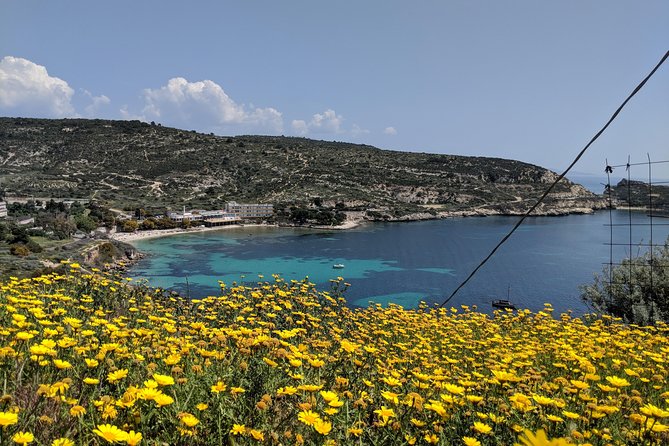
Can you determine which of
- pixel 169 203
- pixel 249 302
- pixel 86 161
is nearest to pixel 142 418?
pixel 249 302

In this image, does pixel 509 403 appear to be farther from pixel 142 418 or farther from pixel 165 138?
pixel 165 138

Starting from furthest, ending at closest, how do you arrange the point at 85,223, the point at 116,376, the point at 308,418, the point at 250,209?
the point at 250,209, the point at 85,223, the point at 116,376, the point at 308,418

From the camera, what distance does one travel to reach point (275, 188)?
10438cm

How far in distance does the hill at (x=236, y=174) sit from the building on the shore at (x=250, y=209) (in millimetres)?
5270

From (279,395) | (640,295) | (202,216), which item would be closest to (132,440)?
(279,395)

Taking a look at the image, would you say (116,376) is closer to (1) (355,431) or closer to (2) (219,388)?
(2) (219,388)

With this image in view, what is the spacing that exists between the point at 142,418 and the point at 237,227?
83.7 metres

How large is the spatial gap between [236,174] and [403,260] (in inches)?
2651

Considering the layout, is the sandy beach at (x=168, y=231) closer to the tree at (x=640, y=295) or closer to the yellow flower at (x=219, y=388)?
the tree at (x=640, y=295)

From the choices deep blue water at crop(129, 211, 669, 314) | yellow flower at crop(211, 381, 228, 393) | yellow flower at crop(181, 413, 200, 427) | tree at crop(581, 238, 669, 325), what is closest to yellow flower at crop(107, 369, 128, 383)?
yellow flower at crop(211, 381, 228, 393)

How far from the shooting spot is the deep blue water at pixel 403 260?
132ft

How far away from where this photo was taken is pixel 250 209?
90.2 metres

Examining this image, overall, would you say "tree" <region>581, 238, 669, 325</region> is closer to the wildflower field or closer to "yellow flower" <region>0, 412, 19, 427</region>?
the wildflower field

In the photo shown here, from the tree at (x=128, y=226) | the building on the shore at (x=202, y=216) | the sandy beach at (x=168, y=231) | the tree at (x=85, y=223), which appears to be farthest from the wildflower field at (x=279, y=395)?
the building on the shore at (x=202, y=216)
